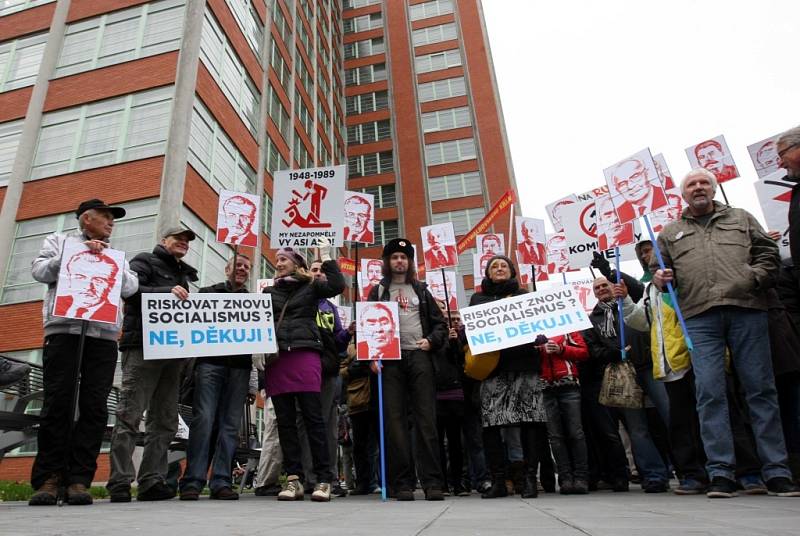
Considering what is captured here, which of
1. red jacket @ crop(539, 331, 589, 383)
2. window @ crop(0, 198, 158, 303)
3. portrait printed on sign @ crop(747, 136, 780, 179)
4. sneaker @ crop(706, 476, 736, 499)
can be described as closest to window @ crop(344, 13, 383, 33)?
window @ crop(0, 198, 158, 303)

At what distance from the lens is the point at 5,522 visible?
2.27 meters

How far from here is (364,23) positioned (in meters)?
46.0

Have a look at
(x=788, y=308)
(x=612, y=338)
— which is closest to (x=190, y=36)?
(x=612, y=338)

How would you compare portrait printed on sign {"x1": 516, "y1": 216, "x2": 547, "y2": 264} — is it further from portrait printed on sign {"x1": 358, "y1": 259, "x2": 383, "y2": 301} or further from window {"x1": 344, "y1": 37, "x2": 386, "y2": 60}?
window {"x1": 344, "y1": 37, "x2": 386, "y2": 60}

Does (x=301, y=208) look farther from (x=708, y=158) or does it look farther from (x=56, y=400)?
(x=708, y=158)

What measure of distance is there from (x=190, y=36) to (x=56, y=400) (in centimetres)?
1619

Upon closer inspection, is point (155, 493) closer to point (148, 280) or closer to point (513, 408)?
point (148, 280)

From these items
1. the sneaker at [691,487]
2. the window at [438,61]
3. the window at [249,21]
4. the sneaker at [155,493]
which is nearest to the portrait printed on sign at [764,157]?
the sneaker at [691,487]

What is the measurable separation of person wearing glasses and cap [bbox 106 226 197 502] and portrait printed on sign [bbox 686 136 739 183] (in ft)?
21.8

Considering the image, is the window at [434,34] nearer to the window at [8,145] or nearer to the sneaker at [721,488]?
the window at [8,145]

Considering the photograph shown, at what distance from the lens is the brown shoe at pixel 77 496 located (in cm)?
363

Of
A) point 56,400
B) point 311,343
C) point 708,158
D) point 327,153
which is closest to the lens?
point 56,400

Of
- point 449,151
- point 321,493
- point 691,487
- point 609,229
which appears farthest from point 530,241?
point 449,151

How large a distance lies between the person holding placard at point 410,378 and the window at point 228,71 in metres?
15.3
